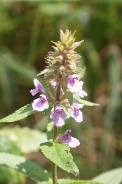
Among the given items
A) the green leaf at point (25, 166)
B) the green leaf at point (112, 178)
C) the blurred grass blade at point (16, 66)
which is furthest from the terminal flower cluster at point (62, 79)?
the blurred grass blade at point (16, 66)

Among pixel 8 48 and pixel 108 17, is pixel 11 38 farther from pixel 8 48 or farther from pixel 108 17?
pixel 108 17

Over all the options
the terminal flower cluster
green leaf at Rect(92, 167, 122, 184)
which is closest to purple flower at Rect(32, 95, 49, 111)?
the terminal flower cluster

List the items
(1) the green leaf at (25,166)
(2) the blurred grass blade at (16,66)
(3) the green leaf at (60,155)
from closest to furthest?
(3) the green leaf at (60,155)
(1) the green leaf at (25,166)
(2) the blurred grass blade at (16,66)

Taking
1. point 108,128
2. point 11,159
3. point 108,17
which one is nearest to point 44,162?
point 108,128

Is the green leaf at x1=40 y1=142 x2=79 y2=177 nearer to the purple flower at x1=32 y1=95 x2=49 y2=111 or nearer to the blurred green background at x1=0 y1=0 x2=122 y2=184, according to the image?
the purple flower at x1=32 y1=95 x2=49 y2=111

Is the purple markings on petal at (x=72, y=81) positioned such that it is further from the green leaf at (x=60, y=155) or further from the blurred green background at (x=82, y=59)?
the blurred green background at (x=82, y=59)
